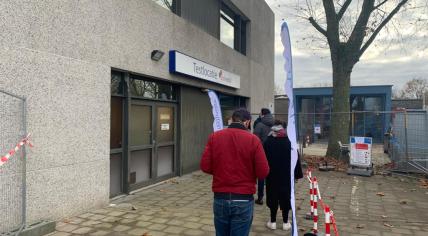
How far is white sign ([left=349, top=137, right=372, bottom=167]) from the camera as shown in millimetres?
11328

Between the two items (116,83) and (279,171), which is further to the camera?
(116,83)

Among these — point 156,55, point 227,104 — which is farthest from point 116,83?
point 227,104

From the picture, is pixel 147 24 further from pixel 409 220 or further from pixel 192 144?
pixel 409 220

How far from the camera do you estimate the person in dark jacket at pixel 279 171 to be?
5504 mm

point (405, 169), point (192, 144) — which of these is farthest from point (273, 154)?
point (405, 169)

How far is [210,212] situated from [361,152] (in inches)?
265

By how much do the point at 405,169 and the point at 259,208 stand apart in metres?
6.65

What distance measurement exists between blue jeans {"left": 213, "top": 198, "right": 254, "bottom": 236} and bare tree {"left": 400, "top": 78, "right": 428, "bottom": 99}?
6446 centimetres

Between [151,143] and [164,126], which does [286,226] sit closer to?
[151,143]

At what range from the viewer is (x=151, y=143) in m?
9.03

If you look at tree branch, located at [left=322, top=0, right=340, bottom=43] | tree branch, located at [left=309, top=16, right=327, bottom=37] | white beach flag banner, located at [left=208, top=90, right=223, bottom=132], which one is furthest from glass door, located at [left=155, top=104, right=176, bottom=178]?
tree branch, located at [left=309, top=16, right=327, bottom=37]

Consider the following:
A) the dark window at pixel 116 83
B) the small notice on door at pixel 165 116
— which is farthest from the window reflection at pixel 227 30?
the dark window at pixel 116 83

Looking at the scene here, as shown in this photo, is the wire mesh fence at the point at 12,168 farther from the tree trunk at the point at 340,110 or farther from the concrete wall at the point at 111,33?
the tree trunk at the point at 340,110

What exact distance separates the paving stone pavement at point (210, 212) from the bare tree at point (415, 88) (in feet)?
192
